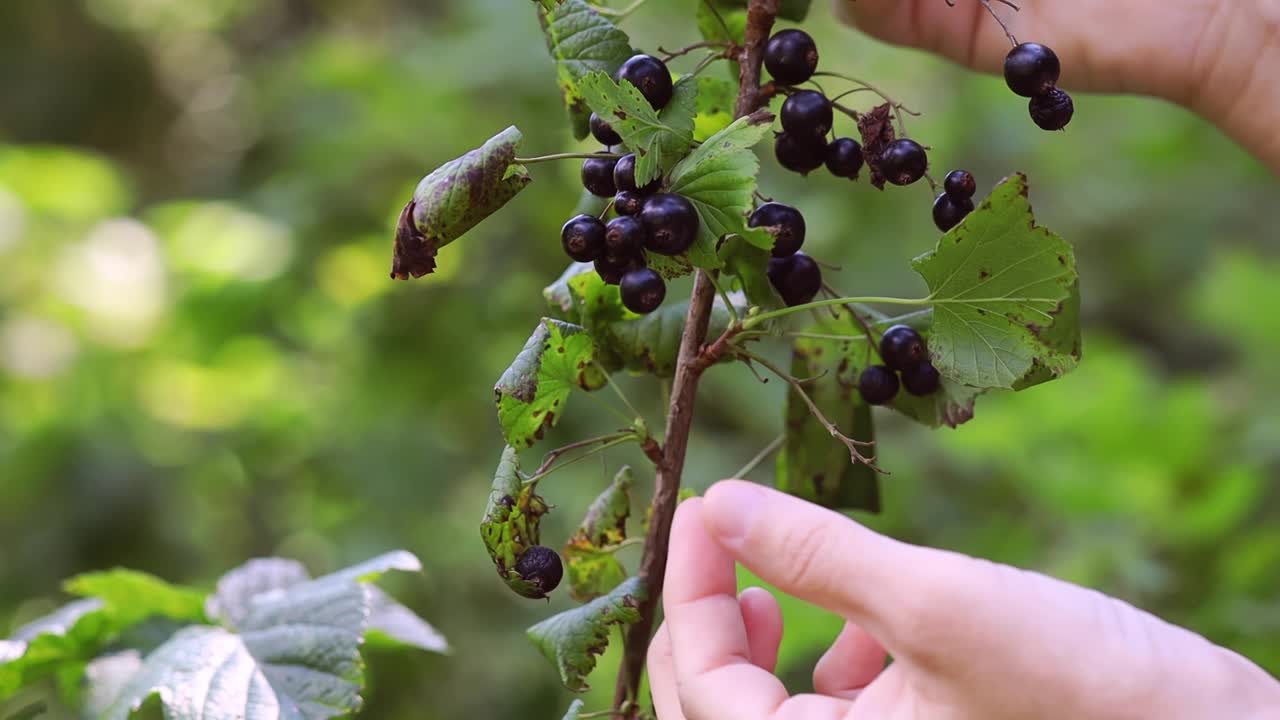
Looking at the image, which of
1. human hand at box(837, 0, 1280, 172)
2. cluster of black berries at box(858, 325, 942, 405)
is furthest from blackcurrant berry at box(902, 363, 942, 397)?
human hand at box(837, 0, 1280, 172)

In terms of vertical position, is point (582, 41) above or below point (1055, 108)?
above

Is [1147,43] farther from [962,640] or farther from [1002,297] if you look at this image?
[962,640]

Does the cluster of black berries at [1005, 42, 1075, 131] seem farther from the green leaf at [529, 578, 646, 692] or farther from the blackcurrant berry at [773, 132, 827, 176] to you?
the green leaf at [529, 578, 646, 692]

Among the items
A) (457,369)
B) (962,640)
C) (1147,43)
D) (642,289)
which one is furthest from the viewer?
(457,369)

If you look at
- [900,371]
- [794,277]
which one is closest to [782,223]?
[794,277]

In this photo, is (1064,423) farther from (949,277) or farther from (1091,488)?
(949,277)

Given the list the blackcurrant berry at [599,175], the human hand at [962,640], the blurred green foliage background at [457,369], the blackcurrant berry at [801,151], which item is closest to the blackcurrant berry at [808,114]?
the blackcurrant berry at [801,151]

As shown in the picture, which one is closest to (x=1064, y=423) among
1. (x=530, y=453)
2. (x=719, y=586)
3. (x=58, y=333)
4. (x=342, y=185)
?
(x=530, y=453)
